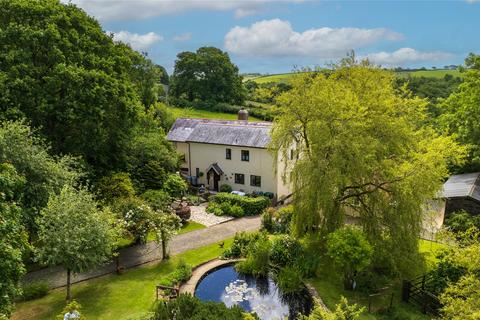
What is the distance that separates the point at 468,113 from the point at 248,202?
20.0 m

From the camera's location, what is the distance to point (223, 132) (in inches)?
1500

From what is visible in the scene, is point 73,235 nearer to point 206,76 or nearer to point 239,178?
point 239,178

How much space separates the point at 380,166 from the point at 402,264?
501 cm

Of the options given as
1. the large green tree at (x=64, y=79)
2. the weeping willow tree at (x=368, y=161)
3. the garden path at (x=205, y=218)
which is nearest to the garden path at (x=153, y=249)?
the garden path at (x=205, y=218)

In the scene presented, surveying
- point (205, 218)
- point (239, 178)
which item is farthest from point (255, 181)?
point (205, 218)

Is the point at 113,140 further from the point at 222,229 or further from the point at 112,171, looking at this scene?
the point at 222,229

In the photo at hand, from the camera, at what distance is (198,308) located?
14805 millimetres

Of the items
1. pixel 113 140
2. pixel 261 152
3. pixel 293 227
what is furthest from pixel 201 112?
pixel 293 227

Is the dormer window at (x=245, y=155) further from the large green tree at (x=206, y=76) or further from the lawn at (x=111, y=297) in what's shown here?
the large green tree at (x=206, y=76)

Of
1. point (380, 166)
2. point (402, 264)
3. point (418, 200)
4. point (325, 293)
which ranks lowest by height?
point (325, 293)

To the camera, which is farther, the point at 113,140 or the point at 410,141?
the point at 113,140

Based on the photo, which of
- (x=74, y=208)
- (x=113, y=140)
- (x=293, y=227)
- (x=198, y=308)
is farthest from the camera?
(x=113, y=140)

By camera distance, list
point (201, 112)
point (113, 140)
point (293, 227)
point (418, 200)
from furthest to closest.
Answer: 1. point (201, 112)
2. point (113, 140)
3. point (293, 227)
4. point (418, 200)

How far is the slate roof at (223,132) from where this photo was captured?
35.9m
